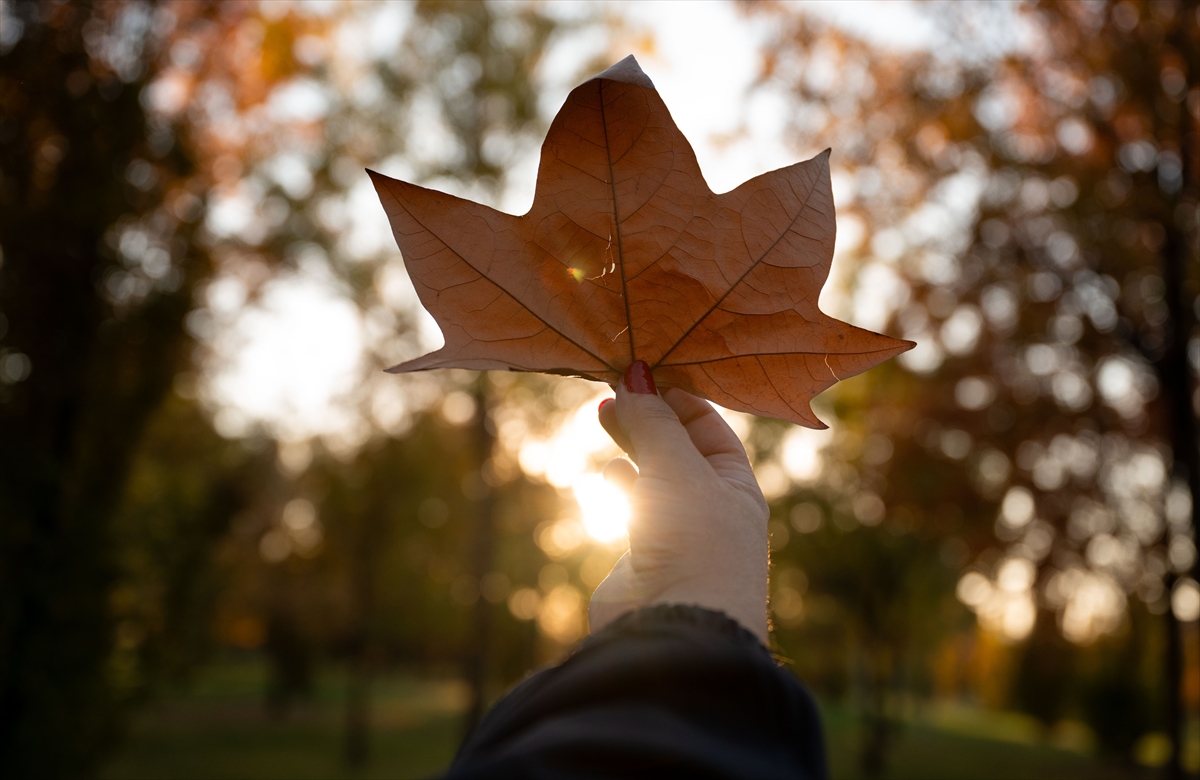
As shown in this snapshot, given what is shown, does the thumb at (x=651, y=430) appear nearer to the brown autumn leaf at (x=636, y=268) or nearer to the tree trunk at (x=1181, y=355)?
the brown autumn leaf at (x=636, y=268)

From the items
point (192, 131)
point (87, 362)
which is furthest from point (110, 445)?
point (192, 131)

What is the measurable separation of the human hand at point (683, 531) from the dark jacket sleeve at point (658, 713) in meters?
0.12

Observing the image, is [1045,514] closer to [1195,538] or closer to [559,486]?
[1195,538]

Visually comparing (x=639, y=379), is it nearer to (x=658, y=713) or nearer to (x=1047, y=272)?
(x=658, y=713)

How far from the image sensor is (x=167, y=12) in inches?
324

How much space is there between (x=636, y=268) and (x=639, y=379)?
22 cm

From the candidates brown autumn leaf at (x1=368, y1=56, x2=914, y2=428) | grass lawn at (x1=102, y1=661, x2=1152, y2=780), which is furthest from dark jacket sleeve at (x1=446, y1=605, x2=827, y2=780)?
grass lawn at (x1=102, y1=661, x2=1152, y2=780)

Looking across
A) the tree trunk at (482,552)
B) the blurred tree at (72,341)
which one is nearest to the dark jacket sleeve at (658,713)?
the blurred tree at (72,341)

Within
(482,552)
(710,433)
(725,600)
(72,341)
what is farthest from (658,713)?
(482,552)

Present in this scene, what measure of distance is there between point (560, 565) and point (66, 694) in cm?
1849

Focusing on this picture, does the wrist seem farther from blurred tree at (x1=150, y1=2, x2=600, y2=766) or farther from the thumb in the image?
blurred tree at (x1=150, y1=2, x2=600, y2=766)

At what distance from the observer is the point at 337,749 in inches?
811

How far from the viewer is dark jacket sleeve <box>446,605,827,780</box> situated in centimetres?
89

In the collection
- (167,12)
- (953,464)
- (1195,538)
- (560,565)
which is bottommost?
(560,565)
